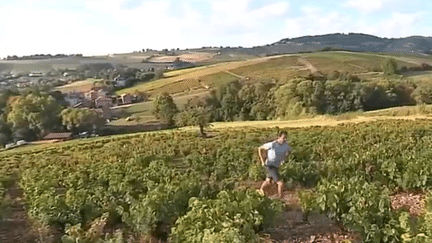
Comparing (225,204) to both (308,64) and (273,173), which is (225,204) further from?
(308,64)

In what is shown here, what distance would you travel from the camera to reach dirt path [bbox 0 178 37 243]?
426 inches

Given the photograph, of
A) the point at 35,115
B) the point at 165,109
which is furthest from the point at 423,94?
the point at 35,115

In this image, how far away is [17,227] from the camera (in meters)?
11.7

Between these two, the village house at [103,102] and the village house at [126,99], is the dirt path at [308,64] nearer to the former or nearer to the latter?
the village house at [126,99]

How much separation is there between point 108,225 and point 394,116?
4350 centimetres

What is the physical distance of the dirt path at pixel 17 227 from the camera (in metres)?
10.8

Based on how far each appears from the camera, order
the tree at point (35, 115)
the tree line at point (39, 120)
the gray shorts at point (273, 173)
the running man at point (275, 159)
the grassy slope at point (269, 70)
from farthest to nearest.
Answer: the grassy slope at point (269, 70) < the tree at point (35, 115) < the tree line at point (39, 120) < the gray shorts at point (273, 173) < the running man at point (275, 159)

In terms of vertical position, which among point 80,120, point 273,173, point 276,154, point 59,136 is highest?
point 276,154

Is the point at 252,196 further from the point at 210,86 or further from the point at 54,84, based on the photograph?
the point at 54,84

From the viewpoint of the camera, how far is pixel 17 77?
5157 inches

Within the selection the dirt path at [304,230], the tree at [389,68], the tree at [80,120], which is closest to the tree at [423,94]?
the tree at [389,68]

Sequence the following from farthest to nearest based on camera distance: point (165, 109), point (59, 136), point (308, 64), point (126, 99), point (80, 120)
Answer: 1. point (308, 64)
2. point (126, 99)
3. point (165, 109)
4. point (80, 120)
5. point (59, 136)

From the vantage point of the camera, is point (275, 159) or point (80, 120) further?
point (80, 120)

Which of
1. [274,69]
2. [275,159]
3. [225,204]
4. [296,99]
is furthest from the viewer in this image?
[274,69]
